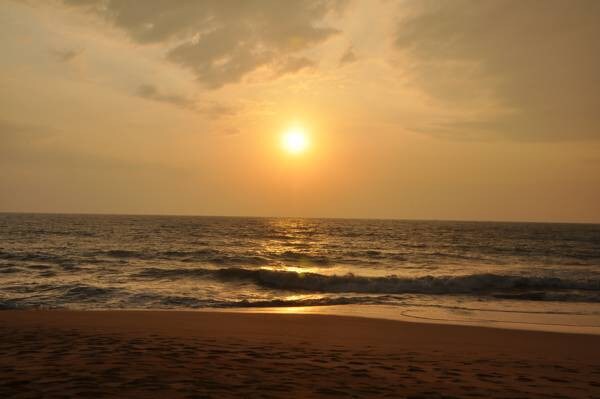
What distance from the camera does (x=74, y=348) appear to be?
27.7 feet

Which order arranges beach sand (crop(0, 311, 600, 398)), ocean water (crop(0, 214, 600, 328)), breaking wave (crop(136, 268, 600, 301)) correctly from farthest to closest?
breaking wave (crop(136, 268, 600, 301)) < ocean water (crop(0, 214, 600, 328)) < beach sand (crop(0, 311, 600, 398))

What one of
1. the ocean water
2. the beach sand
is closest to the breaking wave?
the ocean water

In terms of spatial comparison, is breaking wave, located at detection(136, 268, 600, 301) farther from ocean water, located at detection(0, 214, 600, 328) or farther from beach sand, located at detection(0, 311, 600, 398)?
beach sand, located at detection(0, 311, 600, 398)

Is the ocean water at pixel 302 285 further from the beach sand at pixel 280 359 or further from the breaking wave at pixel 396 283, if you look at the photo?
the beach sand at pixel 280 359

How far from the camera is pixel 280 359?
8172 millimetres

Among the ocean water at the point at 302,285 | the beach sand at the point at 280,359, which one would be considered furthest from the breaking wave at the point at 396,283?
the beach sand at the point at 280,359

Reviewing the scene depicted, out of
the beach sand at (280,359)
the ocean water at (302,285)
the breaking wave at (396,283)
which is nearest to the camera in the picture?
the beach sand at (280,359)

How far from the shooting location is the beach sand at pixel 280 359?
617cm

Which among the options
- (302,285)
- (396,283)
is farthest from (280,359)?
(396,283)

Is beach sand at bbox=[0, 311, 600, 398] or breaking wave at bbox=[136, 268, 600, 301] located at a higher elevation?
beach sand at bbox=[0, 311, 600, 398]

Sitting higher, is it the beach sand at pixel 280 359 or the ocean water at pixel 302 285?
the beach sand at pixel 280 359

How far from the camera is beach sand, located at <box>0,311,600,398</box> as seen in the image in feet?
20.2

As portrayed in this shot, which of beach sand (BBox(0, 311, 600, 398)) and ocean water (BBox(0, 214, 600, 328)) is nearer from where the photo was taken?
beach sand (BBox(0, 311, 600, 398))

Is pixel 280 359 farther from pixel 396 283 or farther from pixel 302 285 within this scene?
pixel 396 283
